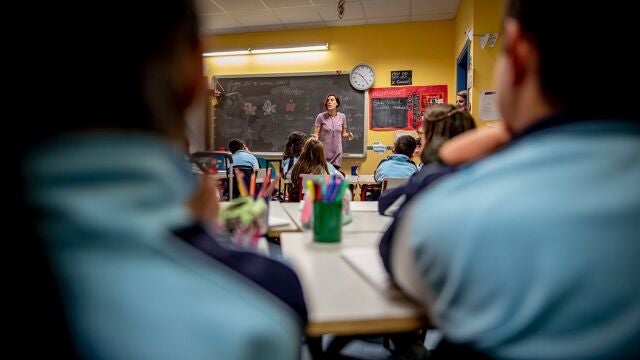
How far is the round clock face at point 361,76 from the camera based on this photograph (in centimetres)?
590

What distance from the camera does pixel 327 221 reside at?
4.13ft

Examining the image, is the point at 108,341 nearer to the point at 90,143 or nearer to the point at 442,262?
the point at 90,143

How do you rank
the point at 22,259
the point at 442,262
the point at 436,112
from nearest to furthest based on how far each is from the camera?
the point at 22,259
the point at 442,262
the point at 436,112

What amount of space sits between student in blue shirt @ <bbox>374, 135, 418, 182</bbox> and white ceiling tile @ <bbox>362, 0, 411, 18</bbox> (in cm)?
218

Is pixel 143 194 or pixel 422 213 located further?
pixel 422 213

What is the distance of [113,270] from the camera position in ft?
1.12

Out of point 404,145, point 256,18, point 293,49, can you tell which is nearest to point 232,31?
point 256,18

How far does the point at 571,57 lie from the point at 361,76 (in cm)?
556

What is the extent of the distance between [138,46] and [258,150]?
19.6 ft

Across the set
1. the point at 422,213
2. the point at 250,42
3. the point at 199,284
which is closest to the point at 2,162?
the point at 199,284

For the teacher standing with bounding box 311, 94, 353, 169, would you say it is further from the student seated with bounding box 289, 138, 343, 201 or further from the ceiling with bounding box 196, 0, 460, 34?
the student seated with bounding box 289, 138, 343, 201

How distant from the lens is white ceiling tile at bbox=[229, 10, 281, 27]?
5.53 meters

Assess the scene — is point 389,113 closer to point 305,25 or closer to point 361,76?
point 361,76

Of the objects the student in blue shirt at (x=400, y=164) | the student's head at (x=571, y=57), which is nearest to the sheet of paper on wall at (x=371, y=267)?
the student's head at (x=571, y=57)
